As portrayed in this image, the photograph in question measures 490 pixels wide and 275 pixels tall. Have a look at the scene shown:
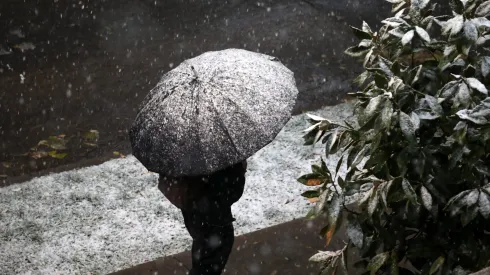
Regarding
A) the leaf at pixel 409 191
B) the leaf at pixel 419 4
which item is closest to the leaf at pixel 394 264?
the leaf at pixel 409 191

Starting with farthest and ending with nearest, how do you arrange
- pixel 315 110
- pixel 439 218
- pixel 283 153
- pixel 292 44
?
pixel 292 44 → pixel 315 110 → pixel 283 153 → pixel 439 218

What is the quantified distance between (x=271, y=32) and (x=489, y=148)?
19.6 ft

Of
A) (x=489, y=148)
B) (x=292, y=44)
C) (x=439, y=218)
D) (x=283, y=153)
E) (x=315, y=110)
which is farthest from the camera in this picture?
(x=292, y=44)

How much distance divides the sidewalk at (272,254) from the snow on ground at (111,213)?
23cm

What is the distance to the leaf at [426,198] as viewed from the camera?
300cm

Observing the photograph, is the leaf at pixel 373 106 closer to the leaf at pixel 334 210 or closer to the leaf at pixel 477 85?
the leaf at pixel 477 85

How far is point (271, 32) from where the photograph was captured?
882 centimetres

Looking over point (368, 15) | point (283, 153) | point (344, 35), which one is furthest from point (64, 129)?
point (368, 15)

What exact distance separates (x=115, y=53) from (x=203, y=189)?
5.04 metres

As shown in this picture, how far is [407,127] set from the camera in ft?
9.53

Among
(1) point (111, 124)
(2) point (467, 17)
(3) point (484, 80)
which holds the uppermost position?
(2) point (467, 17)

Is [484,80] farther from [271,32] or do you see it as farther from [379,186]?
[271,32]

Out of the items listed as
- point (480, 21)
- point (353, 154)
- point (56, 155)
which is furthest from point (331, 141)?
point (56, 155)

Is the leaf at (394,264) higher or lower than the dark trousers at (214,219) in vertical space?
higher
